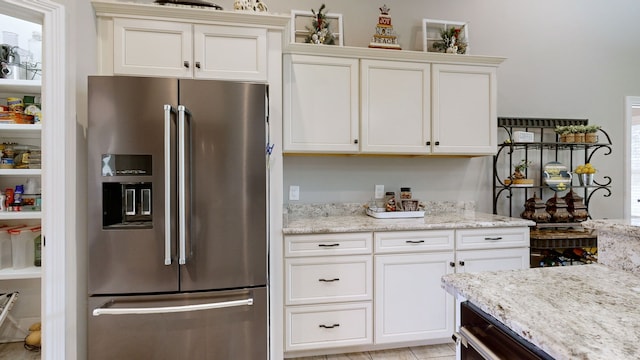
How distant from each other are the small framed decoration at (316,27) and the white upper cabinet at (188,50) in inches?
21.5

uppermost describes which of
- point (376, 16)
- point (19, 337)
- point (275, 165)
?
point (376, 16)

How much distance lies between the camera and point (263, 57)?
6.21ft

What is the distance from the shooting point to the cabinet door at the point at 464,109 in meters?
2.39

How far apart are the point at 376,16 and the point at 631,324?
107 inches

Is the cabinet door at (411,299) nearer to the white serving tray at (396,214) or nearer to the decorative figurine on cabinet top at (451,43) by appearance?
the white serving tray at (396,214)

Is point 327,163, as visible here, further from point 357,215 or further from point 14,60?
point 14,60

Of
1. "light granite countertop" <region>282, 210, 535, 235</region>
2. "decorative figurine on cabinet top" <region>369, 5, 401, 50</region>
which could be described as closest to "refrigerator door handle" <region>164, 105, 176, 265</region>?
"light granite countertop" <region>282, 210, 535, 235</region>

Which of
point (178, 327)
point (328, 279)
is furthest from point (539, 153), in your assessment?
point (178, 327)

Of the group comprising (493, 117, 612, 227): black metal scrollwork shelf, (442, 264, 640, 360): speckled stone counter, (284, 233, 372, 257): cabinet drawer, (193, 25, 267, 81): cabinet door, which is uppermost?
(193, 25, 267, 81): cabinet door

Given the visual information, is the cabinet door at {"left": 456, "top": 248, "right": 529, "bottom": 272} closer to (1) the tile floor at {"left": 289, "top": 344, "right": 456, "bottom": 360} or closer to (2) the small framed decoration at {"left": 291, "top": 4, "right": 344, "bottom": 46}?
(1) the tile floor at {"left": 289, "top": 344, "right": 456, "bottom": 360}

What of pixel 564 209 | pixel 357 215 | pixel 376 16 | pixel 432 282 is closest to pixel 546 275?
pixel 432 282

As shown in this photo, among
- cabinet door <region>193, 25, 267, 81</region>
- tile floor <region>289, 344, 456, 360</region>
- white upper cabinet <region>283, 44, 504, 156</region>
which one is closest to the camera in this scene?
cabinet door <region>193, 25, 267, 81</region>

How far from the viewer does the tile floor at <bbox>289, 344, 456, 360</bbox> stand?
82.3 inches

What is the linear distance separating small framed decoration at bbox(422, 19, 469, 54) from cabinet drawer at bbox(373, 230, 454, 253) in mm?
1506
